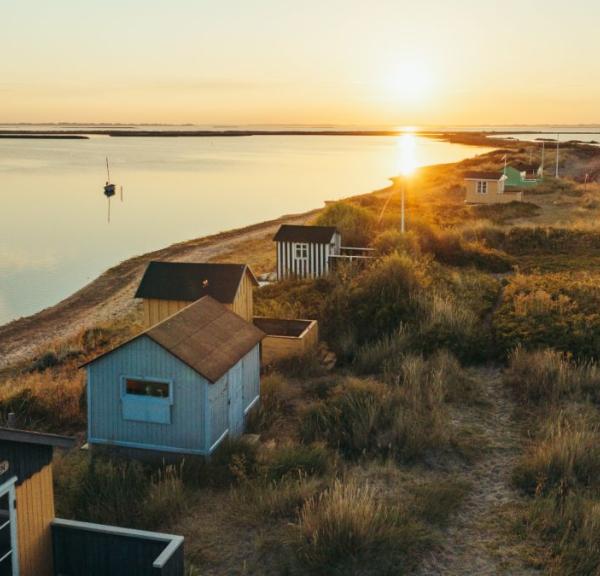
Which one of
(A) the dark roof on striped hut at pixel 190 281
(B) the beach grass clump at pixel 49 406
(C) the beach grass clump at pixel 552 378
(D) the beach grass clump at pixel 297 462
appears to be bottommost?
(B) the beach grass clump at pixel 49 406

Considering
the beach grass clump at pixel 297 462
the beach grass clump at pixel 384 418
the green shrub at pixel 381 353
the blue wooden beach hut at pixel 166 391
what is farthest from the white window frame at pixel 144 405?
the green shrub at pixel 381 353

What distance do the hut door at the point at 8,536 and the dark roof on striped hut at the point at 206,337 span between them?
376cm

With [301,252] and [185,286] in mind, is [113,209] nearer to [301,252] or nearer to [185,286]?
[301,252]

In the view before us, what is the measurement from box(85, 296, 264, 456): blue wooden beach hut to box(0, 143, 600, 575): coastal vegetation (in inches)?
18.3

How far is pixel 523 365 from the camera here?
46.6ft

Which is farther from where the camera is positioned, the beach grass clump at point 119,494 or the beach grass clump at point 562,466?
the beach grass clump at point 562,466

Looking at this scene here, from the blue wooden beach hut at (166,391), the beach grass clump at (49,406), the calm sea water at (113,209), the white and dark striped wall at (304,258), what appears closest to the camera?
the blue wooden beach hut at (166,391)

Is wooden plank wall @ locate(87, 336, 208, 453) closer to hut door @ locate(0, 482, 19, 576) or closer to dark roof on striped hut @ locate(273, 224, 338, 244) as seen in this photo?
hut door @ locate(0, 482, 19, 576)

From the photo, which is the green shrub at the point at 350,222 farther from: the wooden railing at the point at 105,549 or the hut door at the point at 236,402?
the wooden railing at the point at 105,549

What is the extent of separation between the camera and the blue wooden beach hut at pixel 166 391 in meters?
10.8

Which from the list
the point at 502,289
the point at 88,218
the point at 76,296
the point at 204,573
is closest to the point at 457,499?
the point at 204,573

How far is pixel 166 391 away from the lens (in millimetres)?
11055

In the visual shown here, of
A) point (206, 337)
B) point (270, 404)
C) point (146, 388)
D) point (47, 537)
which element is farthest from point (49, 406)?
point (47, 537)

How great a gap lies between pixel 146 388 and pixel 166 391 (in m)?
0.35
